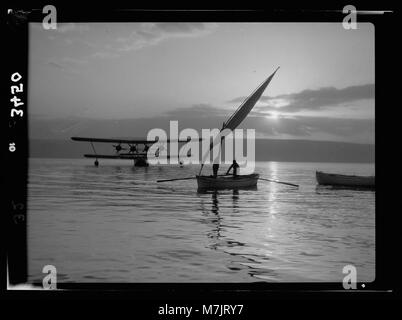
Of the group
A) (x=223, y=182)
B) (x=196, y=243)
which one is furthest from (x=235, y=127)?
(x=196, y=243)

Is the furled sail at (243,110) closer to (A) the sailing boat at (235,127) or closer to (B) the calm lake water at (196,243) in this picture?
(A) the sailing boat at (235,127)

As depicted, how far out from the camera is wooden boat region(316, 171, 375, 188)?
54844 millimetres

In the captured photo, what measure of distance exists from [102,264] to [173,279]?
272cm

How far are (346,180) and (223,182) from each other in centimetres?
2192

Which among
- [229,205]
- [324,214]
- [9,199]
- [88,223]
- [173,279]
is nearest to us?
[9,199]

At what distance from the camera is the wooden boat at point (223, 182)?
→ 4103 cm

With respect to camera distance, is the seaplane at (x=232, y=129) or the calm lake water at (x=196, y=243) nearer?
the calm lake water at (x=196, y=243)

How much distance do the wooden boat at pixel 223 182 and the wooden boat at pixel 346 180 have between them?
16589 millimetres

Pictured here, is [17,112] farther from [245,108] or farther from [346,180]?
[346,180]

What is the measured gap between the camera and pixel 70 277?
11531mm

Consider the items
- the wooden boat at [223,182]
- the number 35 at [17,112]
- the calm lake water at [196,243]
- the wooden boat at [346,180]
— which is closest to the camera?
the number 35 at [17,112]

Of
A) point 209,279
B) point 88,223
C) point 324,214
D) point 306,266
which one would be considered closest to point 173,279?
point 209,279

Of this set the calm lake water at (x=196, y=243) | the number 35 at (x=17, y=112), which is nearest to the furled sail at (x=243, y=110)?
the calm lake water at (x=196, y=243)
